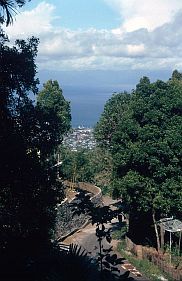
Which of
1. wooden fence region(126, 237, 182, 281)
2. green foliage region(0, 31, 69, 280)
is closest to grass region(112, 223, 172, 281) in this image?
wooden fence region(126, 237, 182, 281)

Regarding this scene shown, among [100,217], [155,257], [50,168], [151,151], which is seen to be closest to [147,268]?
[155,257]

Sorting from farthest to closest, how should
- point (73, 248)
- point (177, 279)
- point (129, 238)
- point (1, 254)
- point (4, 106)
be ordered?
point (129, 238)
point (177, 279)
point (4, 106)
point (1, 254)
point (73, 248)

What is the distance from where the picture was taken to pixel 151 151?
1792 centimetres

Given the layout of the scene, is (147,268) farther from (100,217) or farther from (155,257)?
(100,217)

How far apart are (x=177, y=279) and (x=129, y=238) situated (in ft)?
17.6

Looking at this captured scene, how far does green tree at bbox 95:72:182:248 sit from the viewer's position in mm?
17844

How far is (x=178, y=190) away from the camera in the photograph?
1788 centimetres

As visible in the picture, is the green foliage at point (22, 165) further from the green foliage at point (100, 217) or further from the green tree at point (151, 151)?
the green tree at point (151, 151)

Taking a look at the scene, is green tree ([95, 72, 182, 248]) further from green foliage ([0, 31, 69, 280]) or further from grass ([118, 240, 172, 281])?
green foliage ([0, 31, 69, 280])

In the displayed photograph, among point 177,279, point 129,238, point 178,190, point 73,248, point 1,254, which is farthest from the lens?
point 129,238

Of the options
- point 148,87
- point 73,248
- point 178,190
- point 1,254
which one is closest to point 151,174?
point 178,190

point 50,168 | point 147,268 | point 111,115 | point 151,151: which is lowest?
point 147,268

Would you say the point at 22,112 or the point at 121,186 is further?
the point at 121,186

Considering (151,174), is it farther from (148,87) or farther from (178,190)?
(148,87)
